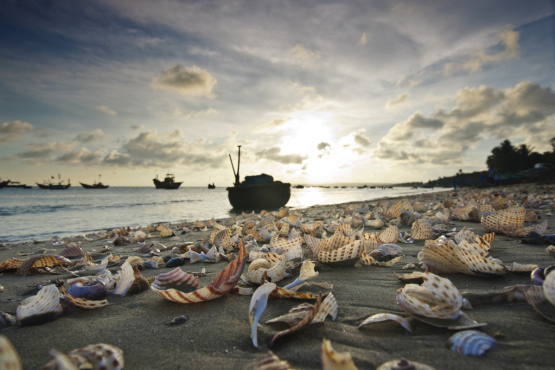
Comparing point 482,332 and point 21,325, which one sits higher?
point 482,332

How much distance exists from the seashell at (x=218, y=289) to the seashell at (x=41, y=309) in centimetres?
48

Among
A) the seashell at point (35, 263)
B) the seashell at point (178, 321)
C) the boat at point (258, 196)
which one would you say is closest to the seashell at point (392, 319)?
the seashell at point (178, 321)

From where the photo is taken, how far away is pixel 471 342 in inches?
40.6

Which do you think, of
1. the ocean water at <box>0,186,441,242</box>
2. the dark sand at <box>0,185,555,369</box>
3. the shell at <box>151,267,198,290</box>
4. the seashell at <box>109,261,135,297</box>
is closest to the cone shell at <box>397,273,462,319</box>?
the dark sand at <box>0,185,555,369</box>

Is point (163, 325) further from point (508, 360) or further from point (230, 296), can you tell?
point (508, 360)

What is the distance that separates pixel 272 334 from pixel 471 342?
29.9 inches

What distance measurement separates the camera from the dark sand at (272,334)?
103 centimetres

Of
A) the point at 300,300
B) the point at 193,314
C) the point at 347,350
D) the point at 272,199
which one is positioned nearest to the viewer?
the point at 347,350

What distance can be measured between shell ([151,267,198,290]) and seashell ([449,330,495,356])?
154 centimetres

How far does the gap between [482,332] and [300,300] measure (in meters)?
0.85

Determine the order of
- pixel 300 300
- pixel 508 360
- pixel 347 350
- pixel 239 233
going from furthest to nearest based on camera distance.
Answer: pixel 239 233
pixel 300 300
pixel 347 350
pixel 508 360

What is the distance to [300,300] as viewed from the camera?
1.64 meters

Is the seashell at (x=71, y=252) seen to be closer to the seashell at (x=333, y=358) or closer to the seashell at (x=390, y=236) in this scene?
the seashell at (x=390, y=236)

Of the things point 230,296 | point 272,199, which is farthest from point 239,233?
point 272,199
